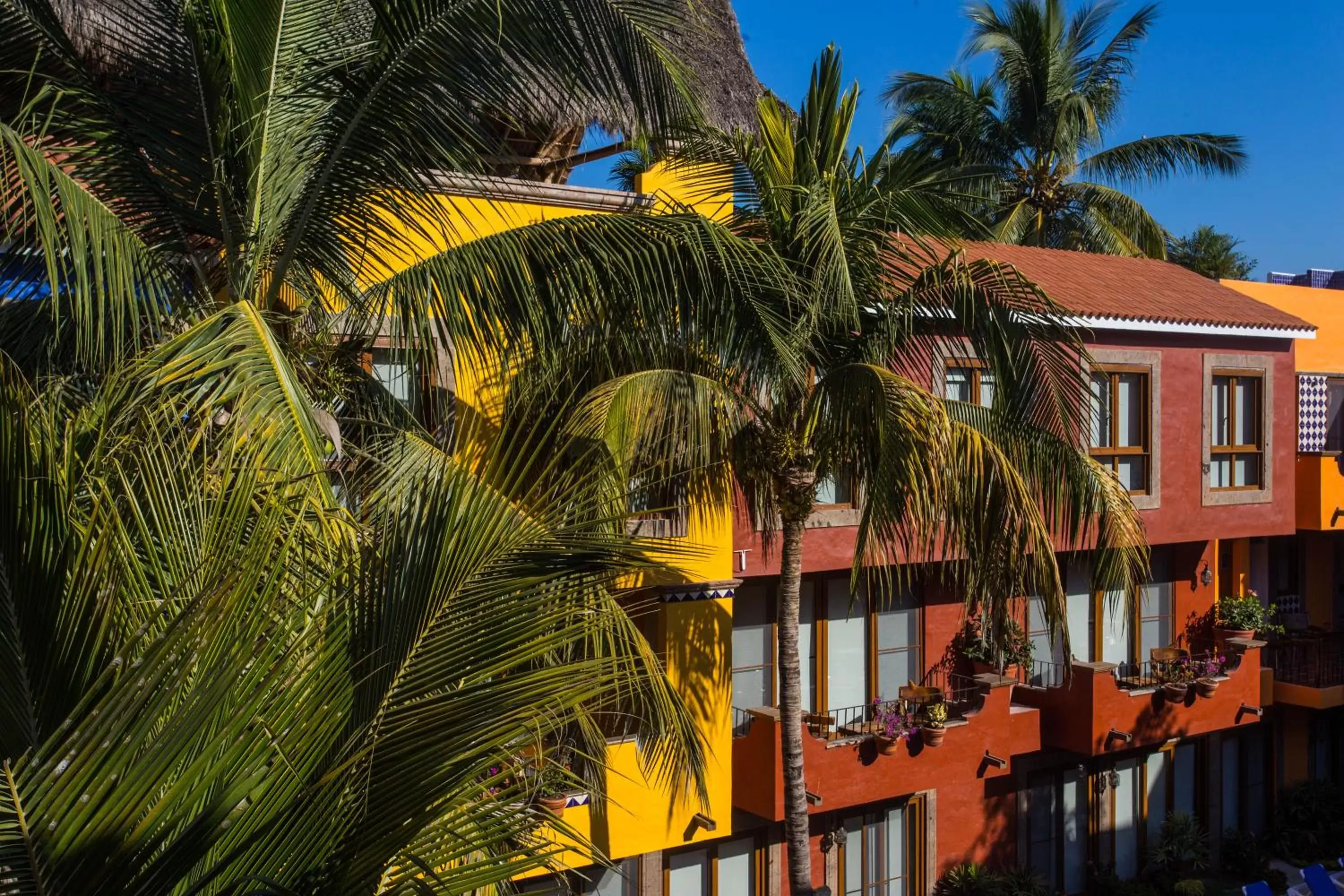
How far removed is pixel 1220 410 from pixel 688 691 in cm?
1097

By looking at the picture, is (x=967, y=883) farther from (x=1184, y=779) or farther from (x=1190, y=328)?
(x=1190, y=328)

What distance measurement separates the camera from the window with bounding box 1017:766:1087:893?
18.0 meters

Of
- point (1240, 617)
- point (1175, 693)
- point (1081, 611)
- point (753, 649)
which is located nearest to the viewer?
point (753, 649)

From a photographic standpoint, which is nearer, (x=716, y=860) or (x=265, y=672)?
(x=265, y=672)

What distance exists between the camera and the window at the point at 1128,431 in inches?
693

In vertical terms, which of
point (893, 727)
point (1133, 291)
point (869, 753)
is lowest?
point (869, 753)

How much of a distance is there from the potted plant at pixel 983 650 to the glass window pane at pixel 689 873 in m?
4.72

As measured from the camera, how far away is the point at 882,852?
16.5 meters

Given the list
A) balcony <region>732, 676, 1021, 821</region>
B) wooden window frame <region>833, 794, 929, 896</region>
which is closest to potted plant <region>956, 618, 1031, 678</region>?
balcony <region>732, 676, 1021, 821</region>

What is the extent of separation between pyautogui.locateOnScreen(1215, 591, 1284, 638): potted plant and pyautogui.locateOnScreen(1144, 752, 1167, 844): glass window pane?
7.15 ft

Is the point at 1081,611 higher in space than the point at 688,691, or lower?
higher

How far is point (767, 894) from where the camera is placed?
1479 centimetres

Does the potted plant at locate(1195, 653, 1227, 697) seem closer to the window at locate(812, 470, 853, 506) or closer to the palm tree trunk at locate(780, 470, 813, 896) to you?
the window at locate(812, 470, 853, 506)

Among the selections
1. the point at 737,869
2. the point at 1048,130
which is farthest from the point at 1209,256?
the point at 737,869
